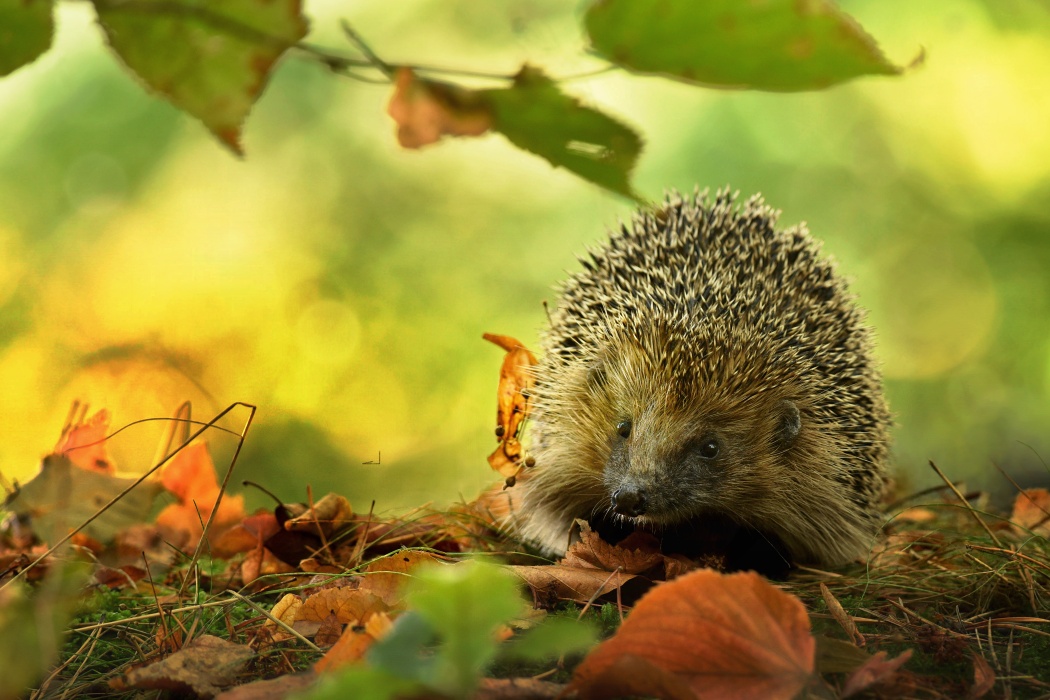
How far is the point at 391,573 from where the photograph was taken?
157 centimetres

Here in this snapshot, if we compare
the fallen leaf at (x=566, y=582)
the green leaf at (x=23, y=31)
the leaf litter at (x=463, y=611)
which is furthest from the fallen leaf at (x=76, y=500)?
the green leaf at (x=23, y=31)

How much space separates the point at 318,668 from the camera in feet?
3.87

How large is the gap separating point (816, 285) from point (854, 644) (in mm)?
1381

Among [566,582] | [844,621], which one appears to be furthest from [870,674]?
[566,582]

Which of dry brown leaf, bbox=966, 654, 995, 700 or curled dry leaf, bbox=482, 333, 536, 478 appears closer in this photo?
dry brown leaf, bbox=966, 654, 995, 700

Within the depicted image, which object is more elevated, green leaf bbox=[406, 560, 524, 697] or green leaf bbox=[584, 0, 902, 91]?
green leaf bbox=[584, 0, 902, 91]

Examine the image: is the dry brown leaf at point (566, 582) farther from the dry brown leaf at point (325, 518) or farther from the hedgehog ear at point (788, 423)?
the hedgehog ear at point (788, 423)

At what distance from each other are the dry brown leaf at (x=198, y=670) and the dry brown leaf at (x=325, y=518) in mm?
629

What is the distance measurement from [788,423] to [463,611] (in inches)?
63.7

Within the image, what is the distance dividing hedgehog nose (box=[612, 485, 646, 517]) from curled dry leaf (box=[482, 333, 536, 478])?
53cm

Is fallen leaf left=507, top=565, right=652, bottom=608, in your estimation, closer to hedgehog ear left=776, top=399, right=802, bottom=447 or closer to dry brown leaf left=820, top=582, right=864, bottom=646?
dry brown leaf left=820, top=582, right=864, bottom=646

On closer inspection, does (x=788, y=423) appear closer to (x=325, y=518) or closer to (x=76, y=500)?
(x=325, y=518)

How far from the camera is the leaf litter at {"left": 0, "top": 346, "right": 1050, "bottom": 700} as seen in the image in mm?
883

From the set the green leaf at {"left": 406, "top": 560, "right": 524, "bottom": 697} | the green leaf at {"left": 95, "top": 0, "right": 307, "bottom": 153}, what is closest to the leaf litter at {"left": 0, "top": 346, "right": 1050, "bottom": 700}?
the green leaf at {"left": 406, "top": 560, "right": 524, "bottom": 697}
